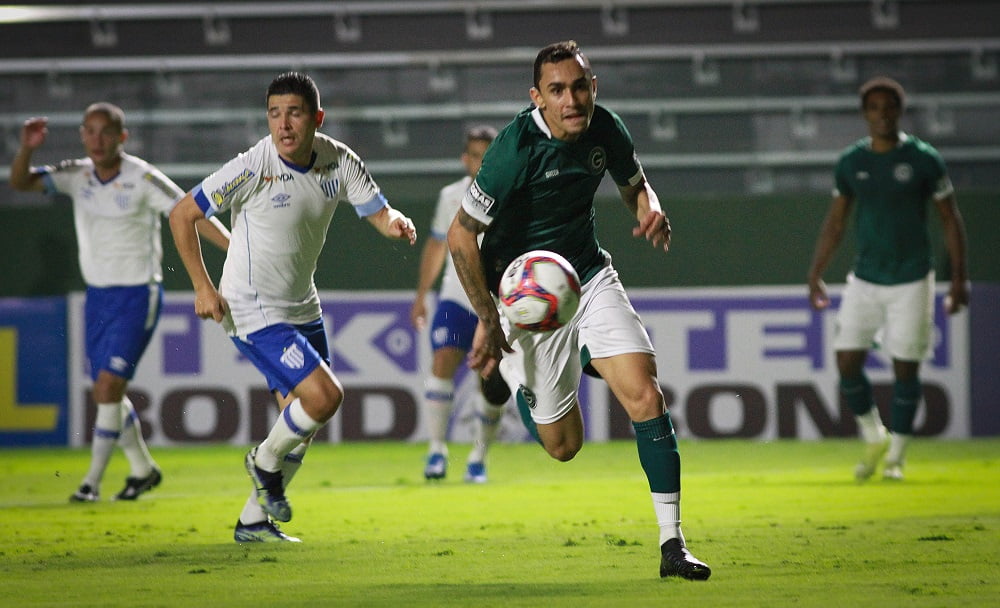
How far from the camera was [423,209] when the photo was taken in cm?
1319

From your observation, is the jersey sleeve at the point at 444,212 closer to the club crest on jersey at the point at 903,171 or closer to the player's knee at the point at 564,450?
the club crest on jersey at the point at 903,171

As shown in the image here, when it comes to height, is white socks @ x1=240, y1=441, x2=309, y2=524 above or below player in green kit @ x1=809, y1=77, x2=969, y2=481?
below

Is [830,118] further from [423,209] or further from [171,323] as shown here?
[171,323]

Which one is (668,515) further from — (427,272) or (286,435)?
(427,272)

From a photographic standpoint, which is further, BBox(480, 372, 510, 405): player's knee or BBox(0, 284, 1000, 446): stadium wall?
BBox(0, 284, 1000, 446): stadium wall

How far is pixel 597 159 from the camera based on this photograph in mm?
5445

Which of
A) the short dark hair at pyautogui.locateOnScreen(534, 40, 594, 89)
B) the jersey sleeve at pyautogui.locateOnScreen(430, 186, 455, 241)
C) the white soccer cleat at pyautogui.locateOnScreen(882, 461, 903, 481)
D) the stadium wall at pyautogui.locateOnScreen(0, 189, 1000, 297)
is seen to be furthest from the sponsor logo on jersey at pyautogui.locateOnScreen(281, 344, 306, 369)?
the stadium wall at pyautogui.locateOnScreen(0, 189, 1000, 297)

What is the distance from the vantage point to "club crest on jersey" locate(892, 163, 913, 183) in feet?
30.1

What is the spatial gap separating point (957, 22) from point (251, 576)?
1339 cm

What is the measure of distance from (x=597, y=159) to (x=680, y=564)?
1657 mm

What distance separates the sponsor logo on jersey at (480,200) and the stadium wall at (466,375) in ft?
24.1

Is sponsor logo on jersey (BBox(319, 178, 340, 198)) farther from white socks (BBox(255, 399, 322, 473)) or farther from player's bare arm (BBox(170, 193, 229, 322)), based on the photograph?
white socks (BBox(255, 399, 322, 473))

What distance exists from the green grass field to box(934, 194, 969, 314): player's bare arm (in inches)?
49.8

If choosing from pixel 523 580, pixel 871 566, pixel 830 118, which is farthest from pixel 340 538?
pixel 830 118
